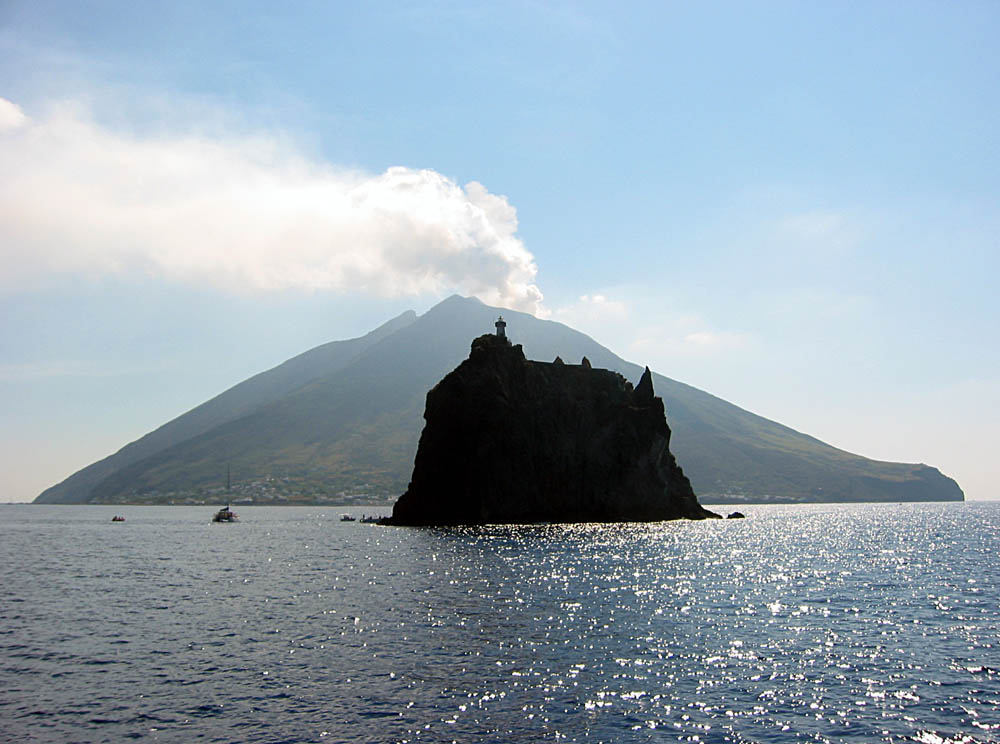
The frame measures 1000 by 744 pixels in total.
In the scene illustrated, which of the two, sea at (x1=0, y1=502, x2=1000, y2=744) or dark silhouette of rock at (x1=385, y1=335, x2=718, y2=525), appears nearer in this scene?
sea at (x1=0, y1=502, x2=1000, y2=744)

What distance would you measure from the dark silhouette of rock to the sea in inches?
2401

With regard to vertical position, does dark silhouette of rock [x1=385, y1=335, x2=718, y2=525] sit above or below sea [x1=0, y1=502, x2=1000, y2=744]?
above

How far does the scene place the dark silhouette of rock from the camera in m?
148

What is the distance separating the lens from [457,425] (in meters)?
148

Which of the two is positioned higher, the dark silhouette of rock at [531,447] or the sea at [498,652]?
the dark silhouette of rock at [531,447]

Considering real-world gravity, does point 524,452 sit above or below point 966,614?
above

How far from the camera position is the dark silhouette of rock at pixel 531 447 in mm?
148125

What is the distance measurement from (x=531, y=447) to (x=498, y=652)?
11332 cm

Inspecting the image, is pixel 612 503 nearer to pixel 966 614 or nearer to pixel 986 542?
pixel 986 542

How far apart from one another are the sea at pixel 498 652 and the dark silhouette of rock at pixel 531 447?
61.0m

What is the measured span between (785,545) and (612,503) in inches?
Answer: 1848

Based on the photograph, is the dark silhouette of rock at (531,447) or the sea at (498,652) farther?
the dark silhouette of rock at (531,447)

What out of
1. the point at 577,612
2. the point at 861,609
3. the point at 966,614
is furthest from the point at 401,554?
the point at 966,614

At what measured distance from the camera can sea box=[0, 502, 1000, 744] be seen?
29484 millimetres
